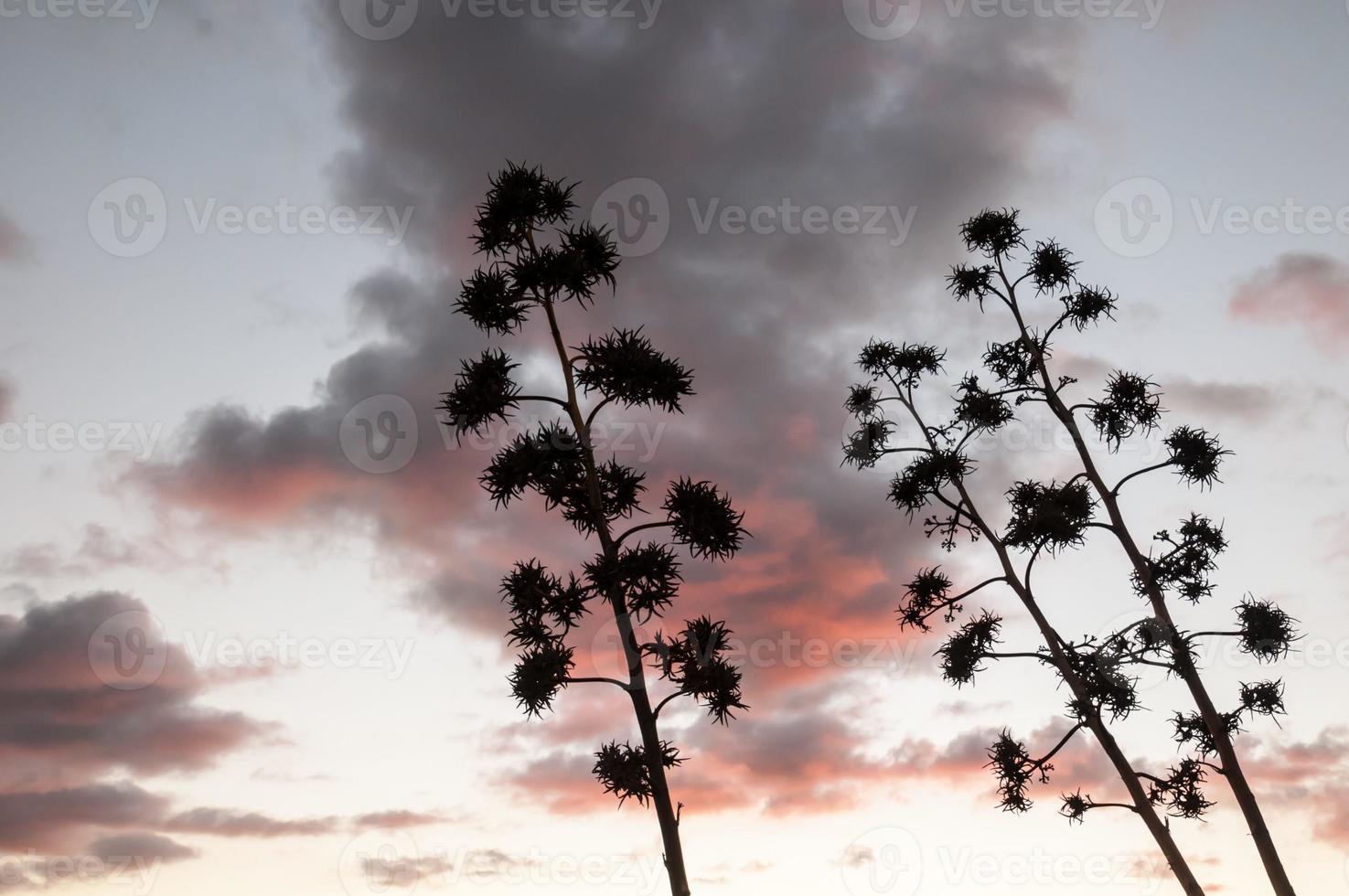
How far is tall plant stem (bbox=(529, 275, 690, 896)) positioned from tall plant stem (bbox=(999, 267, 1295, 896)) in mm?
10331

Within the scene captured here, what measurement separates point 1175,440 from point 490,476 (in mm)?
13948

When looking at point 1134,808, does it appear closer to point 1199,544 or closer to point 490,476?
point 1199,544

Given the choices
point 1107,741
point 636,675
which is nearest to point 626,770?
point 636,675

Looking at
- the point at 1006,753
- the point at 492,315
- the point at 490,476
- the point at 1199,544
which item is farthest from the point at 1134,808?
the point at 492,315

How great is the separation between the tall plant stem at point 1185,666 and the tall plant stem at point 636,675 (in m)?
10.3

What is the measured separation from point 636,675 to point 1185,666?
35.1ft

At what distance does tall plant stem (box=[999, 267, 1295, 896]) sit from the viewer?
56.9 ft

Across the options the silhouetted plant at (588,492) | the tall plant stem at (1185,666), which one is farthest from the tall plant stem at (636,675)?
Answer: the tall plant stem at (1185,666)

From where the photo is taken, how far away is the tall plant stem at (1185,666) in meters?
17.3

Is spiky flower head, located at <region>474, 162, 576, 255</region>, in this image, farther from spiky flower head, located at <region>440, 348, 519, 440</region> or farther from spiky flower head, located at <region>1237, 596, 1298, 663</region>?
spiky flower head, located at <region>1237, 596, 1298, 663</region>

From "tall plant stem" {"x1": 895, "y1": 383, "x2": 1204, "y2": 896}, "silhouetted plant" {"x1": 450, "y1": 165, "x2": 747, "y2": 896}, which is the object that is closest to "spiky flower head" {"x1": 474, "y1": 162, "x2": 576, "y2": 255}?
"silhouetted plant" {"x1": 450, "y1": 165, "x2": 747, "y2": 896}

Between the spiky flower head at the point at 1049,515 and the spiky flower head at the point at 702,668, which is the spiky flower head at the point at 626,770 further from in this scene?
the spiky flower head at the point at 1049,515

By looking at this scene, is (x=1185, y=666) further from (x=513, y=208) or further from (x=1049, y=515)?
(x=513, y=208)

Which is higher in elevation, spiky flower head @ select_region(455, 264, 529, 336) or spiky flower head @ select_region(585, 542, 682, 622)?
spiky flower head @ select_region(455, 264, 529, 336)
